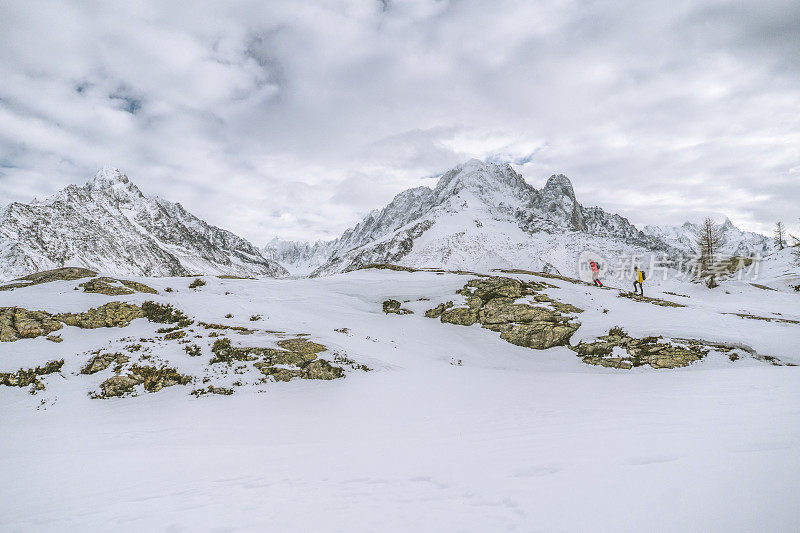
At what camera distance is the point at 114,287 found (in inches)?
811

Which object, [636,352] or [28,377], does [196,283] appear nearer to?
[28,377]

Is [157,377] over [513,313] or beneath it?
beneath

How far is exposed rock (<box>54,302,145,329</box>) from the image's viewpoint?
53.7ft

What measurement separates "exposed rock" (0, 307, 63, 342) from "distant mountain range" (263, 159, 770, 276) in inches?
3428

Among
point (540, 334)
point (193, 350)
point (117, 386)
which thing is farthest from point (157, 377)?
point (540, 334)

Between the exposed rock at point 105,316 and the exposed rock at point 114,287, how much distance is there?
2608 mm

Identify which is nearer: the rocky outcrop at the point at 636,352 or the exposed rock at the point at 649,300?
the rocky outcrop at the point at 636,352

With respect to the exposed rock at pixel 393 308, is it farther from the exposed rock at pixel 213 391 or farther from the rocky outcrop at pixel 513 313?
the exposed rock at pixel 213 391

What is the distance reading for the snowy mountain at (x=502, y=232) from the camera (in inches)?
3720

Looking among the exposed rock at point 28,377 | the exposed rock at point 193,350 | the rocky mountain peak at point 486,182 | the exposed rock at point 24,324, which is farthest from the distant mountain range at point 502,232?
the exposed rock at point 28,377

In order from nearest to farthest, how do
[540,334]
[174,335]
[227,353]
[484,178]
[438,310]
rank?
[227,353], [174,335], [540,334], [438,310], [484,178]

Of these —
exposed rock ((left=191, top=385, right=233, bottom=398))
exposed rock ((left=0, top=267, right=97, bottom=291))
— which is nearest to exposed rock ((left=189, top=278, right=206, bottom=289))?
exposed rock ((left=0, top=267, right=97, bottom=291))

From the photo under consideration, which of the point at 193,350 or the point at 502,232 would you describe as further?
→ the point at 502,232

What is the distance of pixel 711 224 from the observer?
46250mm
